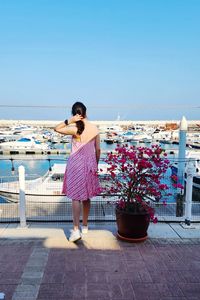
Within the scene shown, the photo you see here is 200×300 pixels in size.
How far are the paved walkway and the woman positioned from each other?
0.40 metres

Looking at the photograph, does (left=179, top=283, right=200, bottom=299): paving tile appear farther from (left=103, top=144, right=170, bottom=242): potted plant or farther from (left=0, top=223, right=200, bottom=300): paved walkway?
(left=103, top=144, right=170, bottom=242): potted plant

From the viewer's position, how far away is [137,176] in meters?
3.42

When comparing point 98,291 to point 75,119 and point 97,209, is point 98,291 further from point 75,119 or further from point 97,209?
point 97,209

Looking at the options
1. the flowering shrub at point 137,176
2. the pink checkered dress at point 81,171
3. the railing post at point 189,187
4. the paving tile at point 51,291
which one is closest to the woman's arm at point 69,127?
the pink checkered dress at point 81,171

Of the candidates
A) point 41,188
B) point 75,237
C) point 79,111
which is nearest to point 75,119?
point 79,111

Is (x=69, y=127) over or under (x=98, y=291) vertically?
→ over

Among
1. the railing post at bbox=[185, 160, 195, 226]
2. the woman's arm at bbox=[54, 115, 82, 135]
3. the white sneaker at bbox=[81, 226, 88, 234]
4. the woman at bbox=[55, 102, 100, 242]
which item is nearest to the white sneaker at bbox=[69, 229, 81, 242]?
the woman at bbox=[55, 102, 100, 242]

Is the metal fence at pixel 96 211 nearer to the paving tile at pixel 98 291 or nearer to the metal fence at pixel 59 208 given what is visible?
the metal fence at pixel 59 208

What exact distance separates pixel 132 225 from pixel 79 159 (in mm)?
1069

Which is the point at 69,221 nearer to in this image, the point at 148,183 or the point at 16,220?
the point at 16,220

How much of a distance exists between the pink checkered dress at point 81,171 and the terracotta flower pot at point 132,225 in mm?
512

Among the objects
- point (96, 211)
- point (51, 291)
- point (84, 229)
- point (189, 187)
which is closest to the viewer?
point (51, 291)

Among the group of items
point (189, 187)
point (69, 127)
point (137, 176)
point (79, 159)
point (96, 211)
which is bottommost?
point (96, 211)

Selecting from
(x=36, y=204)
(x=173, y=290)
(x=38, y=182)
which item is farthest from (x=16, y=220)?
(x=38, y=182)
